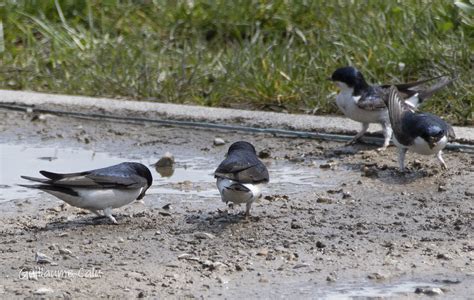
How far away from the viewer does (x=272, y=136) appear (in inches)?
330

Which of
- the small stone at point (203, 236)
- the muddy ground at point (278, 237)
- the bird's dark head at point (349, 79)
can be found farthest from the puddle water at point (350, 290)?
the bird's dark head at point (349, 79)

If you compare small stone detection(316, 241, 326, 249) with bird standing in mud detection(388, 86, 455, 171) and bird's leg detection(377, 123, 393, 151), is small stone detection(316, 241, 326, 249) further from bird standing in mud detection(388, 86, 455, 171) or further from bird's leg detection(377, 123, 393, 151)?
bird's leg detection(377, 123, 393, 151)

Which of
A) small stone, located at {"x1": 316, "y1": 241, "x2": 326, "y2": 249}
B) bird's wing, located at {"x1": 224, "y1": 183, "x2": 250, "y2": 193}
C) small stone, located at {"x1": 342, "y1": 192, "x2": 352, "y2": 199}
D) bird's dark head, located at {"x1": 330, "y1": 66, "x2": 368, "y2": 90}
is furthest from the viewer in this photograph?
bird's dark head, located at {"x1": 330, "y1": 66, "x2": 368, "y2": 90}

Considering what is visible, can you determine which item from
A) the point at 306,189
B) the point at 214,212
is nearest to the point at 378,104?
the point at 306,189

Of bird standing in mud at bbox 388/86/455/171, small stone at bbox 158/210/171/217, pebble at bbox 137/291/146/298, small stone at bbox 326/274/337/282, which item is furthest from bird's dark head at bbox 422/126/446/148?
pebble at bbox 137/291/146/298

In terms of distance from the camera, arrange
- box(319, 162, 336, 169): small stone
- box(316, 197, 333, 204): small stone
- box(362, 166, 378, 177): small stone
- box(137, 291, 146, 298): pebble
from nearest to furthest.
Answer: box(137, 291, 146, 298): pebble, box(316, 197, 333, 204): small stone, box(362, 166, 378, 177): small stone, box(319, 162, 336, 169): small stone

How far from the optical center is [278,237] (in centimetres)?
589

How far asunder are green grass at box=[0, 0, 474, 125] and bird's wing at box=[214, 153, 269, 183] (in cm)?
269

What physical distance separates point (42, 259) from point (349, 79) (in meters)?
3.57

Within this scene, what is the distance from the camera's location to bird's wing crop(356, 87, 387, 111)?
8070 mm

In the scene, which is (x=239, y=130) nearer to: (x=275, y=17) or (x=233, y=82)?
(x=233, y=82)

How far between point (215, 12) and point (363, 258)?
595 centimetres

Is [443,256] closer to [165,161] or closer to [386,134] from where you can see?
[165,161]

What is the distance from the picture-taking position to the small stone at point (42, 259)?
17.7 ft
